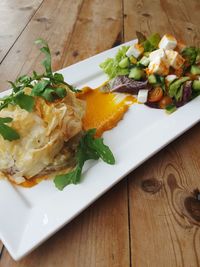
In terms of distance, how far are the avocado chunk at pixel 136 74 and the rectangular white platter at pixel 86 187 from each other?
239 mm

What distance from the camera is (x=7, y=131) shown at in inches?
44.6

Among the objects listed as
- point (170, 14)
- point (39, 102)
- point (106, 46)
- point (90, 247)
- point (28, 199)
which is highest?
point (39, 102)

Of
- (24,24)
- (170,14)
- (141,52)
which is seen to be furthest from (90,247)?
(170,14)

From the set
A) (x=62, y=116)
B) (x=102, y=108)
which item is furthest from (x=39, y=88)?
(x=102, y=108)

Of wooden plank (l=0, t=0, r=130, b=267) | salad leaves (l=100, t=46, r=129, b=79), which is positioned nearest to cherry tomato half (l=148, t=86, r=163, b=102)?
salad leaves (l=100, t=46, r=129, b=79)

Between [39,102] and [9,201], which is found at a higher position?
[39,102]

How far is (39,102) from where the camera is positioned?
1.25 metres

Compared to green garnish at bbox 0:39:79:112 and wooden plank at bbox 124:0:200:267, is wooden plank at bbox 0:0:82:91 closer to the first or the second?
green garnish at bbox 0:39:79:112

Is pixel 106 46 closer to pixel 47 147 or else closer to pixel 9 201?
pixel 47 147

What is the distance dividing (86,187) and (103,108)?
663mm

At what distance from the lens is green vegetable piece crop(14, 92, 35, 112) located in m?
1.14

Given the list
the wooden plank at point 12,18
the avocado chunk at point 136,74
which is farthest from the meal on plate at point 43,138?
the wooden plank at point 12,18

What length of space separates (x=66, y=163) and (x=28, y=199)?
0.23 metres

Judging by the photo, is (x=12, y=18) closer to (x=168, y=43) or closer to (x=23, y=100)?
(x=168, y=43)
